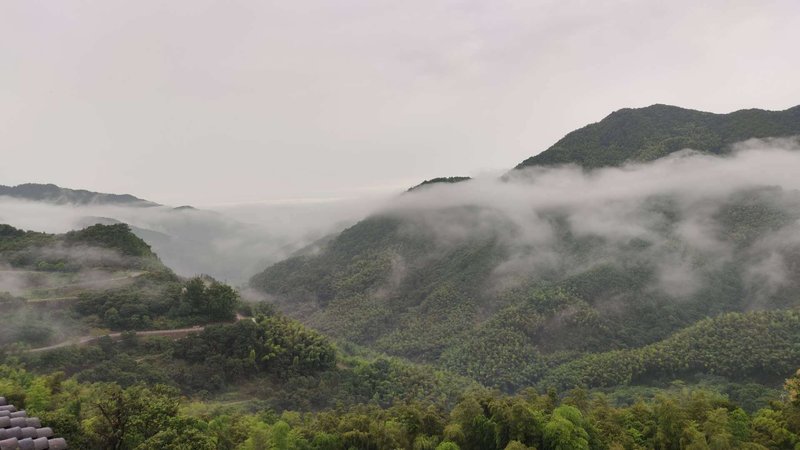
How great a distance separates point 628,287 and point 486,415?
320 ft

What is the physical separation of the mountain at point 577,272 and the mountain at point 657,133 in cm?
85

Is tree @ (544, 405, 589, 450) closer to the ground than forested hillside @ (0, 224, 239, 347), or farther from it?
closer to the ground

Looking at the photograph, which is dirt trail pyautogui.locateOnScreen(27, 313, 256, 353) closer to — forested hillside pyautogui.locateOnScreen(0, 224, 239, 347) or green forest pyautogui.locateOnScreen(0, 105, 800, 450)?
green forest pyautogui.locateOnScreen(0, 105, 800, 450)

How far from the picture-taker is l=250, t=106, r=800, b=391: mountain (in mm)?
91688

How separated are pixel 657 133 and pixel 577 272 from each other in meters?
85.1

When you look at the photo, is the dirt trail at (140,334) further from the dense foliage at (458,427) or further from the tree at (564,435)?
the tree at (564,435)

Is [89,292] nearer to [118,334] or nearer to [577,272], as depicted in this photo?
[118,334]

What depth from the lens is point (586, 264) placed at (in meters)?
126

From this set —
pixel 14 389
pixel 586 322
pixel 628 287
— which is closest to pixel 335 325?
pixel 586 322

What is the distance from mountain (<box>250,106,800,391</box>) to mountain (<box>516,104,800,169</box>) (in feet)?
2.80

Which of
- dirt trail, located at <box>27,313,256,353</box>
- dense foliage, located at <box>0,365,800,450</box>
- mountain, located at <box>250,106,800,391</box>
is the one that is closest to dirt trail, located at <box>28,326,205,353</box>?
dirt trail, located at <box>27,313,256,353</box>

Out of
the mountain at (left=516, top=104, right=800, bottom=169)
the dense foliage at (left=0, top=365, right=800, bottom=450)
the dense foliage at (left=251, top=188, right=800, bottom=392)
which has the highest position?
the mountain at (left=516, top=104, right=800, bottom=169)

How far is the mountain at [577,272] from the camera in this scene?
9169 cm

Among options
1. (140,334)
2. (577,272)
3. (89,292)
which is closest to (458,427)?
(140,334)
